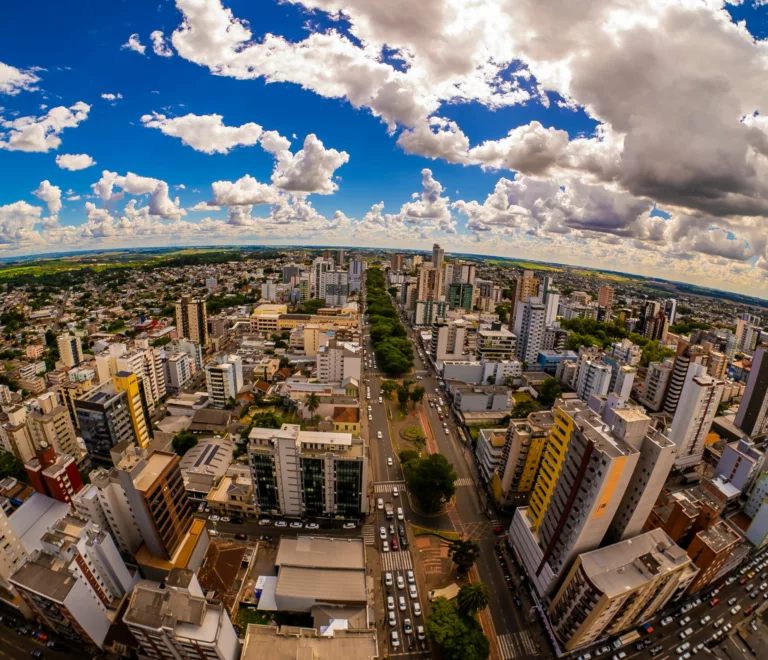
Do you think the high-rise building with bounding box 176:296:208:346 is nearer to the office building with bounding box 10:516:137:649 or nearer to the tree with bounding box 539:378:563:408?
the office building with bounding box 10:516:137:649

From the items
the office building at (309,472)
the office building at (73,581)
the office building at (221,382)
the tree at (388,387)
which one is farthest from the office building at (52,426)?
the tree at (388,387)

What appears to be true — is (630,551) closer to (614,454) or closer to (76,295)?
(614,454)

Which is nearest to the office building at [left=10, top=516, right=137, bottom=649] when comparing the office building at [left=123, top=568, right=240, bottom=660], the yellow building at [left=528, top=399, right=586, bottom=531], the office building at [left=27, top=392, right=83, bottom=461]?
the office building at [left=123, top=568, right=240, bottom=660]

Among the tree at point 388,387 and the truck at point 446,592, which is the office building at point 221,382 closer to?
the tree at point 388,387

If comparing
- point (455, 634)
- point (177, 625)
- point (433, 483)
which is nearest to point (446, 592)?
point (455, 634)

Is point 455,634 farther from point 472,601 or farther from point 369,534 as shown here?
point 369,534

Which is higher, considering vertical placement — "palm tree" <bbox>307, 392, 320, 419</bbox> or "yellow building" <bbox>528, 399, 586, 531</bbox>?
"yellow building" <bbox>528, 399, 586, 531</bbox>
